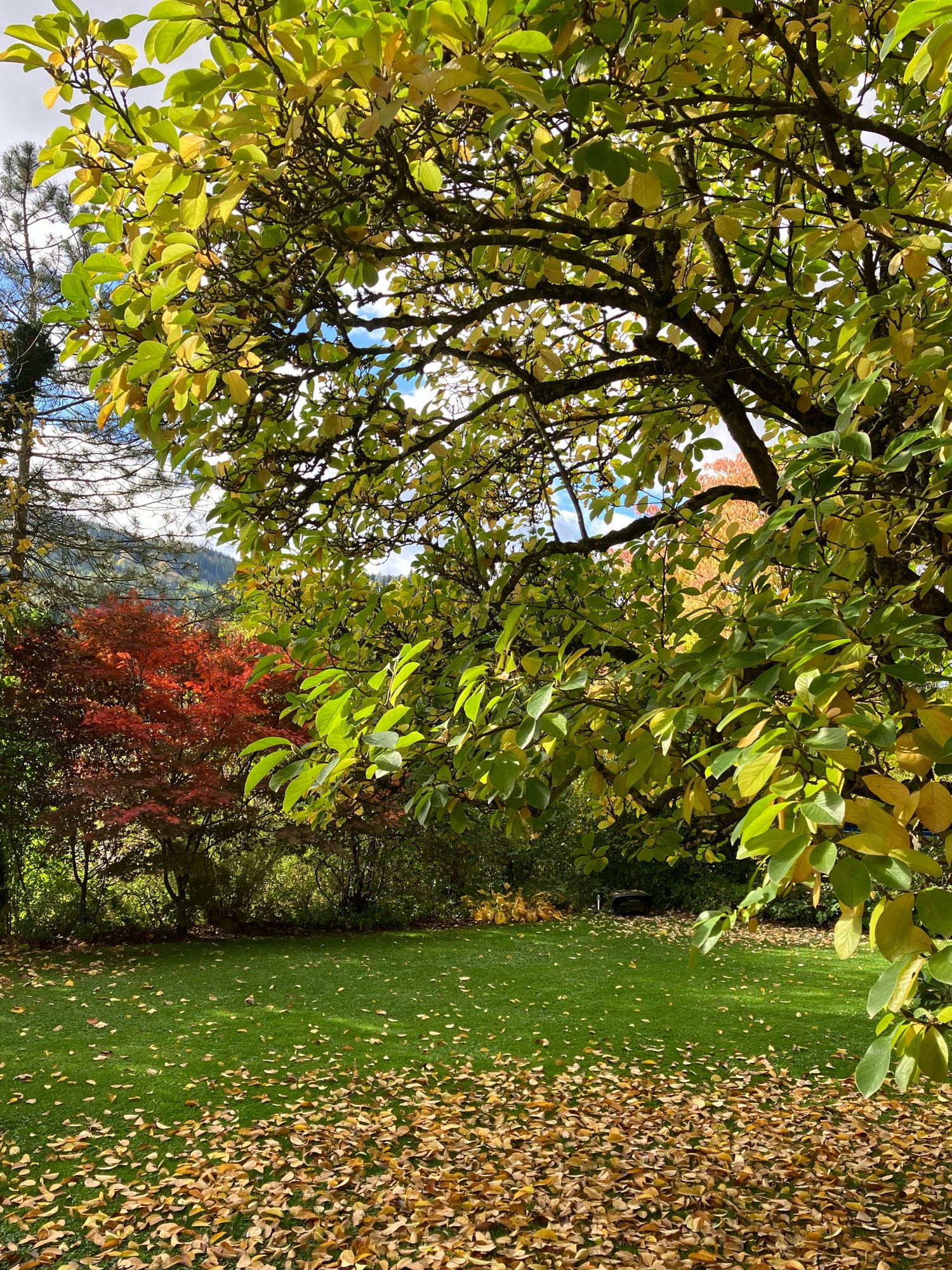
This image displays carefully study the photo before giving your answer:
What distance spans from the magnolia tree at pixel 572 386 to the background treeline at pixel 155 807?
17.8ft

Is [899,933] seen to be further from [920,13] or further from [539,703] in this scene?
[920,13]

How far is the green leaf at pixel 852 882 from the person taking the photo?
980 mm

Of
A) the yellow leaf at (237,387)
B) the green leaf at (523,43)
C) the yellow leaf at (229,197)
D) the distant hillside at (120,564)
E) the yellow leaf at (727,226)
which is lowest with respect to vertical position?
the yellow leaf at (237,387)

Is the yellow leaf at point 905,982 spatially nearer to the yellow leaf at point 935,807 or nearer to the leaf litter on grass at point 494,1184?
the yellow leaf at point 935,807

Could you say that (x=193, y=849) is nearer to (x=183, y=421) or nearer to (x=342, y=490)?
(x=342, y=490)

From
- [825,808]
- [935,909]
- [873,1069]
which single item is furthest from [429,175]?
[873,1069]

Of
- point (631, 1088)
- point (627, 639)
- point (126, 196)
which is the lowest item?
point (631, 1088)

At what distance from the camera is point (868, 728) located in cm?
112

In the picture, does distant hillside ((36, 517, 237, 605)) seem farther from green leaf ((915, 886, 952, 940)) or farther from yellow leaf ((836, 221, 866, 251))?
green leaf ((915, 886, 952, 940))

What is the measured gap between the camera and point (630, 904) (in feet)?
42.1

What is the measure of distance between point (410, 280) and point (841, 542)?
7.73 feet

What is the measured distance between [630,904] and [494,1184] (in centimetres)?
960

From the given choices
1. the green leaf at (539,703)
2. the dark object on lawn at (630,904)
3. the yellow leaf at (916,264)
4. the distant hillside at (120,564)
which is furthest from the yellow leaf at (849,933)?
the distant hillside at (120,564)

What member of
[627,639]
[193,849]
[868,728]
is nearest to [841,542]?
[868,728]
